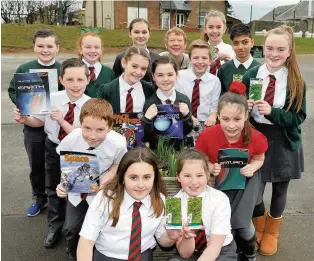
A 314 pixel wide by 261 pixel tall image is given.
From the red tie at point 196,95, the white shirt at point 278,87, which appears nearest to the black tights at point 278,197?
the white shirt at point 278,87

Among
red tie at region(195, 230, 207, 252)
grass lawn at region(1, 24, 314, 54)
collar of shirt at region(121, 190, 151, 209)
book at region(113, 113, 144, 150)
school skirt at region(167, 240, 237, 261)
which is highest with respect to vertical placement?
grass lawn at region(1, 24, 314, 54)

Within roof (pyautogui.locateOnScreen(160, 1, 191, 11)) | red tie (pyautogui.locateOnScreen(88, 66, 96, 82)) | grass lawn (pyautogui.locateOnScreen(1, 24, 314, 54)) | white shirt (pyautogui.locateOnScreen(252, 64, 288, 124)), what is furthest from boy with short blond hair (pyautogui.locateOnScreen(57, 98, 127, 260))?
roof (pyautogui.locateOnScreen(160, 1, 191, 11))

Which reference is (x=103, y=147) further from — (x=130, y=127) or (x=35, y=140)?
(x=35, y=140)

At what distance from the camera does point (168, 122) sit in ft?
10.6

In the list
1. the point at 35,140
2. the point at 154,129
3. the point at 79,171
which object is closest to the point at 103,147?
the point at 79,171

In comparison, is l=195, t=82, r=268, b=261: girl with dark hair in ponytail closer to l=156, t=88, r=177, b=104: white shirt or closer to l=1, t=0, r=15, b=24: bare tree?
l=156, t=88, r=177, b=104: white shirt

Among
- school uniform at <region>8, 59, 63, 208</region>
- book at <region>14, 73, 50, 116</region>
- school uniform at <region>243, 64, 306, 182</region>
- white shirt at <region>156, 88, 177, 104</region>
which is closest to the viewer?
school uniform at <region>243, 64, 306, 182</region>

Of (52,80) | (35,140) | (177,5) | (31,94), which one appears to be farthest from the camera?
(177,5)

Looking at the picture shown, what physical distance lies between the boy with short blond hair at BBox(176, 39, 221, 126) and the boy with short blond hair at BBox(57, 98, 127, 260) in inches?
38.5

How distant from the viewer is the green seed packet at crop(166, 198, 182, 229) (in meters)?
2.42

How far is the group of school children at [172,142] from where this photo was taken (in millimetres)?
2615

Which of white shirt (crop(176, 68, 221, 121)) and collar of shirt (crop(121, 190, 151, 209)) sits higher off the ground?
white shirt (crop(176, 68, 221, 121))

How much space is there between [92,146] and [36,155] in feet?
3.82

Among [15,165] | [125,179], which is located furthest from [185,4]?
[125,179]
